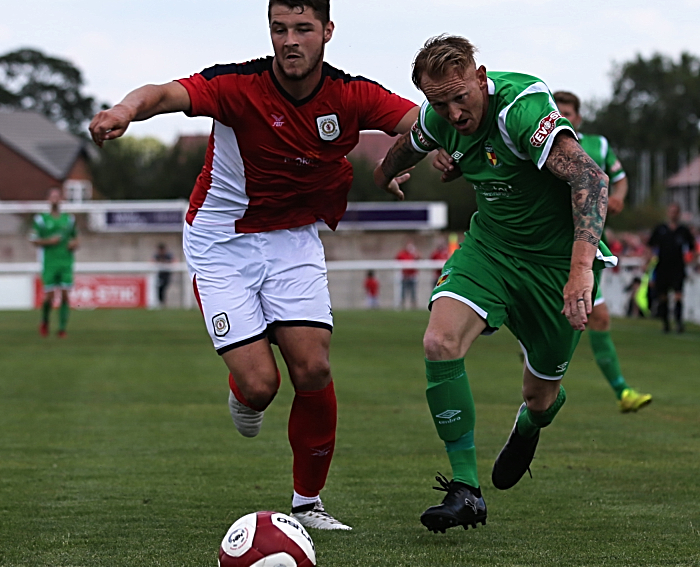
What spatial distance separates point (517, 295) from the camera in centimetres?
516

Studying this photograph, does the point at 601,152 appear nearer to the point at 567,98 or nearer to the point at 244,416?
the point at 567,98

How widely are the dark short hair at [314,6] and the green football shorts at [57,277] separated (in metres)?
14.1

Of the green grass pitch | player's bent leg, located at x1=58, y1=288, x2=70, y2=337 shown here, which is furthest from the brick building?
the green grass pitch

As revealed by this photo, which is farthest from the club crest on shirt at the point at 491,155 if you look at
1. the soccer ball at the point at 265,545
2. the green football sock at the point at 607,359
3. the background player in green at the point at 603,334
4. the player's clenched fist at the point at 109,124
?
the green football sock at the point at 607,359

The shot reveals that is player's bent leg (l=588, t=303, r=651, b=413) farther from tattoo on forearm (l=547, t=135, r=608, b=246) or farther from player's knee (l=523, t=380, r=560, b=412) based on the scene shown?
tattoo on forearm (l=547, t=135, r=608, b=246)

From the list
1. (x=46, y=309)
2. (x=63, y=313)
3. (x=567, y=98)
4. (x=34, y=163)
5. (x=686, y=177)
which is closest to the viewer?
(x=567, y=98)

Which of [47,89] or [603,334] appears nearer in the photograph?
[603,334]

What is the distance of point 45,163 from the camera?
257 ft

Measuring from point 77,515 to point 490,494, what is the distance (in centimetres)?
214

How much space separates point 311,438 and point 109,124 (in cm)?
184

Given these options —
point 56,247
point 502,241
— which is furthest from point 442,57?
point 56,247

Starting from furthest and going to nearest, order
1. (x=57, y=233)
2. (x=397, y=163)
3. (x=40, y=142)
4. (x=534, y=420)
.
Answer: (x=40, y=142) < (x=57, y=233) < (x=534, y=420) < (x=397, y=163)

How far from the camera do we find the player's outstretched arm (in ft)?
13.7

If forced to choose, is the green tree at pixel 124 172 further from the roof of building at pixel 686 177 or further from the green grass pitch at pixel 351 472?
the green grass pitch at pixel 351 472
